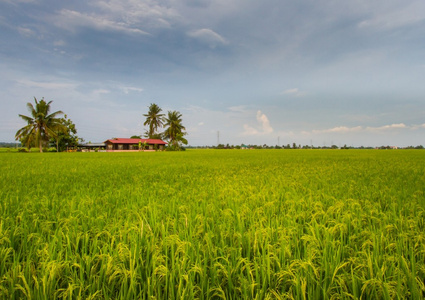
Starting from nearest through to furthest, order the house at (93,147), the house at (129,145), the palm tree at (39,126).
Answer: the palm tree at (39,126) → the house at (129,145) → the house at (93,147)

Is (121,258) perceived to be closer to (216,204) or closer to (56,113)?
(216,204)

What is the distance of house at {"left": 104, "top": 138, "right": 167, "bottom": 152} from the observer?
56.5m

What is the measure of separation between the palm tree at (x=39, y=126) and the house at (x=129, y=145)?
17.6 metres

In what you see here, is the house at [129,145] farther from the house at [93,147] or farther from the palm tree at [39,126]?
the palm tree at [39,126]

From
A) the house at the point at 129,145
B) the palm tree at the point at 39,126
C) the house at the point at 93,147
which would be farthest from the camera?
the house at the point at 93,147

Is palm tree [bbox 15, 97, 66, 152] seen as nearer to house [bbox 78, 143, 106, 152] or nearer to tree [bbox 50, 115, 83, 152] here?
tree [bbox 50, 115, 83, 152]

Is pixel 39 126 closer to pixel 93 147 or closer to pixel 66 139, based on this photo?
pixel 66 139

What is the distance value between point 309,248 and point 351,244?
57 centimetres

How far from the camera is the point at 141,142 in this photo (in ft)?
191

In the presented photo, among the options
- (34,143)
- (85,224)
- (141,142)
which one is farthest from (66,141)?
(85,224)

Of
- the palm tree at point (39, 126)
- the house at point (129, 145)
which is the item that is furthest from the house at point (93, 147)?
the palm tree at point (39, 126)

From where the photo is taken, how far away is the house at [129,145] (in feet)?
185

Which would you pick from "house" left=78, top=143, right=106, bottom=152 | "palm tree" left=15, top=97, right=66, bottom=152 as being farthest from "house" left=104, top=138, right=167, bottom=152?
"palm tree" left=15, top=97, right=66, bottom=152

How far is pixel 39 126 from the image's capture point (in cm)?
3703
